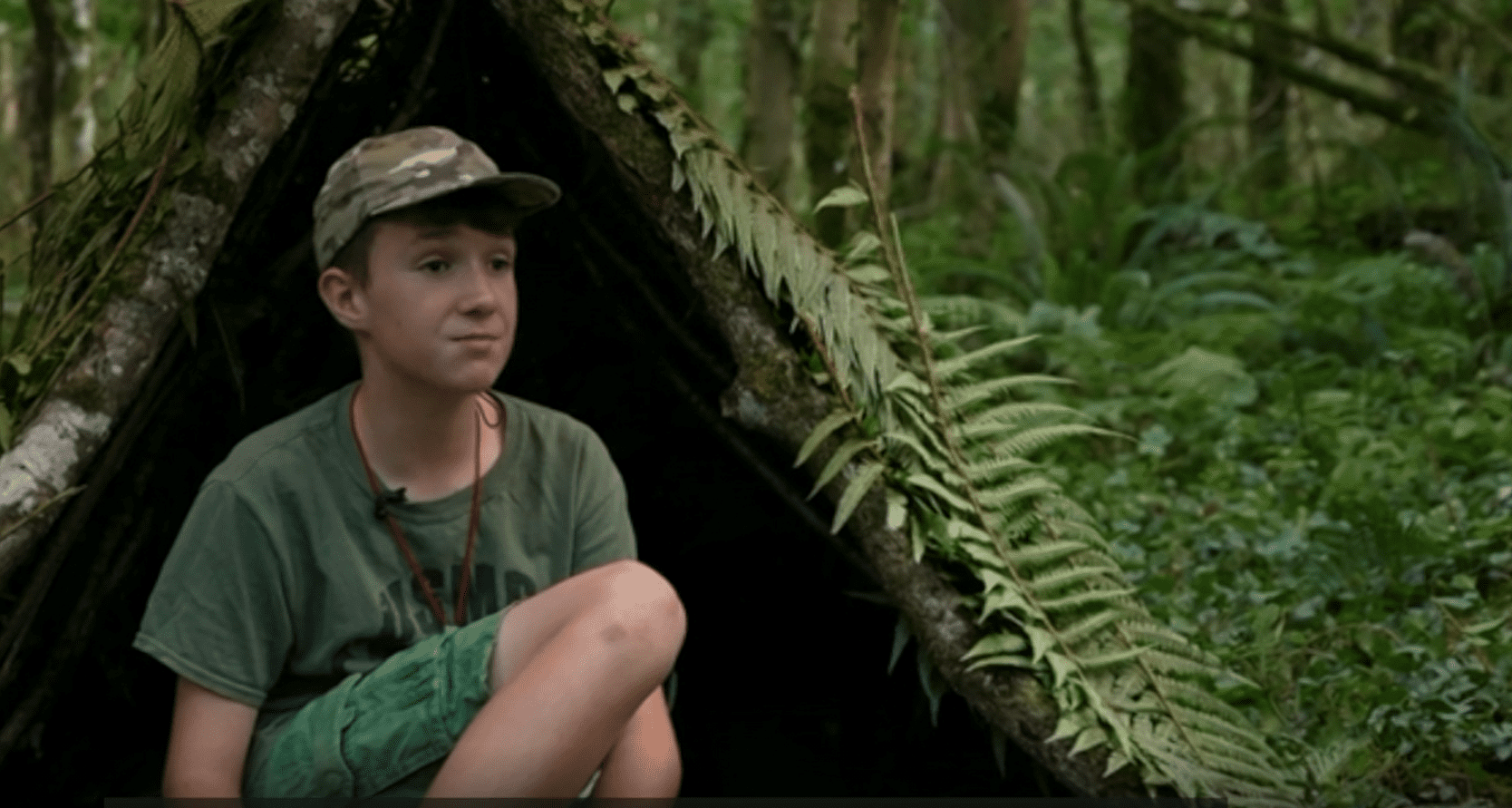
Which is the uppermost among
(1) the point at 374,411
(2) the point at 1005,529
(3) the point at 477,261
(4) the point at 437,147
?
(4) the point at 437,147

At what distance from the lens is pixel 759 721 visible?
4137mm

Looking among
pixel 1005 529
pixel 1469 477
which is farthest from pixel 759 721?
pixel 1469 477

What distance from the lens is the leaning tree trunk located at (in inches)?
115

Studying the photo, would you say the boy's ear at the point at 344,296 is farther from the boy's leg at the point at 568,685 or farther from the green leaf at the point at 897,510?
the green leaf at the point at 897,510

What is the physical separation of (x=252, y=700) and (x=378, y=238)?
83 cm

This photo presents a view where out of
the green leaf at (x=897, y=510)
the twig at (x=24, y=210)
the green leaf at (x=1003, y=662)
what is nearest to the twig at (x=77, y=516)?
the twig at (x=24, y=210)

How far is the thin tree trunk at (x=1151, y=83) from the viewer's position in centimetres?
945

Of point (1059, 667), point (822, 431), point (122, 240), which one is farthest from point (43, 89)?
point (1059, 667)

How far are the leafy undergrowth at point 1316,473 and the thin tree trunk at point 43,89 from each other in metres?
Result: 3.79

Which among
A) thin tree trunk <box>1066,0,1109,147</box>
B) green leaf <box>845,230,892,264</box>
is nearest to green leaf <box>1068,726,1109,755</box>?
green leaf <box>845,230,892,264</box>

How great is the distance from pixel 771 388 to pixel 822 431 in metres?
0.16

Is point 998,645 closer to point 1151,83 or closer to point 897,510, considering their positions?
point 897,510

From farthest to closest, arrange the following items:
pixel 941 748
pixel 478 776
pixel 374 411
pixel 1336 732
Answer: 1. pixel 941 748
2. pixel 1336 732
3. pixel 374 411
4. pixel 478 776

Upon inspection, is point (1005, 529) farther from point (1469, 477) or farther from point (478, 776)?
point (1469, 477)
